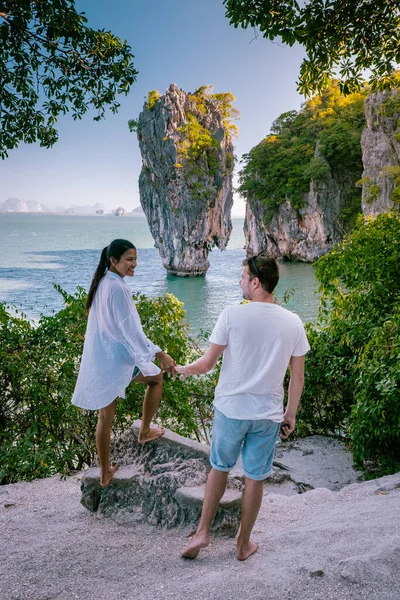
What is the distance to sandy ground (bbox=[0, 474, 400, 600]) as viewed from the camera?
87.4 inches

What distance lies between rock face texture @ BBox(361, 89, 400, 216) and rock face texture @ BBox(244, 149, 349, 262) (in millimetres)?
5264

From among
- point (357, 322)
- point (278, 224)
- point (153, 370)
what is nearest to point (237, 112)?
point (278, 224)

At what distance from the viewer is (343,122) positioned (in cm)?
4334

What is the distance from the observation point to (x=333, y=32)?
5121 millimetres

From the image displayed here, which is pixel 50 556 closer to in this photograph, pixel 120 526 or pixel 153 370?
pixel 120 526

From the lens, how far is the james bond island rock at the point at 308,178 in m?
42.7

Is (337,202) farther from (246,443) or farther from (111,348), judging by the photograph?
(246,443)

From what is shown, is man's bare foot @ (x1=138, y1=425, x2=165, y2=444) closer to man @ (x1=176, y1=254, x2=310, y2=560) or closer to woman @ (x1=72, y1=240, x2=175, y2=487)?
woman @ (x1=72, y1=240, x2=175, y2=487)

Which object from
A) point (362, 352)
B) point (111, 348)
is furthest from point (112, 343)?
point (362, 352)

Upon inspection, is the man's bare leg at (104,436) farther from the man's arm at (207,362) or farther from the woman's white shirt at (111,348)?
the man's arm at (207,362)

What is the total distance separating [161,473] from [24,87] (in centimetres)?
491

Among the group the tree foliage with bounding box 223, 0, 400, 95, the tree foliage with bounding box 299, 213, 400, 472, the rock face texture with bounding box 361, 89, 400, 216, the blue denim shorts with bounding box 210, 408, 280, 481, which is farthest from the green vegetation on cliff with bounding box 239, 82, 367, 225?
the blue denim shorts with bounding box 210, 408, 280, 481

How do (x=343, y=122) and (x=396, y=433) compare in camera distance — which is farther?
(x=343, y=122)

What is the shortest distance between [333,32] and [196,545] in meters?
5.28
